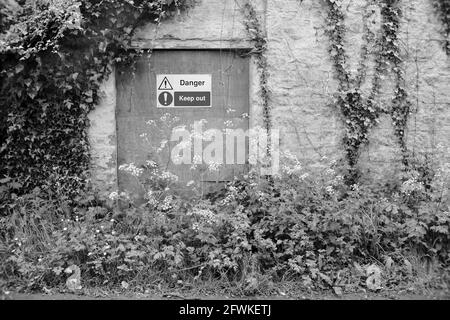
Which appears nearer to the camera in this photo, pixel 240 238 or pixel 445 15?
pixel 240 238

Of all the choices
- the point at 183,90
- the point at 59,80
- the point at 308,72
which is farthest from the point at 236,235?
the point at 59,80

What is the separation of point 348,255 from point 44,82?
394 centimetres

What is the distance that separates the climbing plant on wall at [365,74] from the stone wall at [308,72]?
0.08m

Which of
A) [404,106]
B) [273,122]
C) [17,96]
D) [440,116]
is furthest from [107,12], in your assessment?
[440,116]

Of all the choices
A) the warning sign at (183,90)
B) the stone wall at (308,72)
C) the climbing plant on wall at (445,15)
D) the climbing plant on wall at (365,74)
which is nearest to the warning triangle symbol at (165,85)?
the warning sign at (183,90)

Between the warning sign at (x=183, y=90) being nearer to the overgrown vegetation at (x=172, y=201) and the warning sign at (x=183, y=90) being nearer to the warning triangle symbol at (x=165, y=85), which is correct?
the warning triangle symbol at (x=165, y=85)

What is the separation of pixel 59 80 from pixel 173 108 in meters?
1.39

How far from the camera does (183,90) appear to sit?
6.38 meters

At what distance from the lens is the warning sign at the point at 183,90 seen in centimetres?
635

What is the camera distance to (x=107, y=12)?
602 centimetres

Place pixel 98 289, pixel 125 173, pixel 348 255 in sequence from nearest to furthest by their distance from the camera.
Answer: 1. pixel 98 289
2. pixel 348 255
3. pixel 125 173

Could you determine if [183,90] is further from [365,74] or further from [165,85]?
[365,74]

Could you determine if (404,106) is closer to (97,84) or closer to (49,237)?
(97,84)

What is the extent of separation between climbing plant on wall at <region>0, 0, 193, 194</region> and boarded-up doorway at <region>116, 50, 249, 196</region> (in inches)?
13.5
